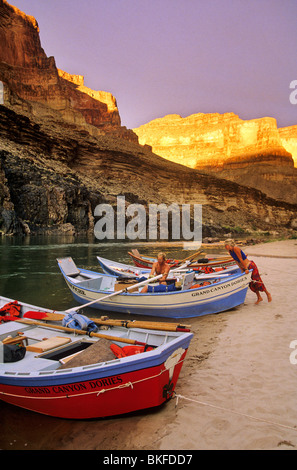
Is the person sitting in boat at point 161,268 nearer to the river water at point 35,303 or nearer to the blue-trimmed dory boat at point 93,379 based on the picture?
the river water at point 35,303

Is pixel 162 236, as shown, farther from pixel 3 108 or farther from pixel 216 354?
pixel 216 354

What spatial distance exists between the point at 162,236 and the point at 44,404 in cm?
5363

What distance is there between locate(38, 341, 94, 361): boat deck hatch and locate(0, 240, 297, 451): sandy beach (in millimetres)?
759

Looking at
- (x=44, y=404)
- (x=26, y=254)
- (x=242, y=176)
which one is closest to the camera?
(x=44, y=404)

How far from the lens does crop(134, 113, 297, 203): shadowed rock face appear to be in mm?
146500

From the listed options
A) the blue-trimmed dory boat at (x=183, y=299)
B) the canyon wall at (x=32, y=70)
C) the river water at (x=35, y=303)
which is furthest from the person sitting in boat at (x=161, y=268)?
the canyon wall at (x=32, y=70)

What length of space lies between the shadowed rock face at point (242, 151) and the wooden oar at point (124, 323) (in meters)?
145

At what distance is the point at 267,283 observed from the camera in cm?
1099

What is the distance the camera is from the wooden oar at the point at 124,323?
4.35 metres

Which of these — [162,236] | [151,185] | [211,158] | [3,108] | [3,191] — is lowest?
[162,236]

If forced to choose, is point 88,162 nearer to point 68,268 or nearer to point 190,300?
point 68,268

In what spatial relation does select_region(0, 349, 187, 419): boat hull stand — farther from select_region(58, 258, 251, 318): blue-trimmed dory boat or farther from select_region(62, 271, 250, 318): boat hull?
select_region(62, 271, 250, 318): boat hull

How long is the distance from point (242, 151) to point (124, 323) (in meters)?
181

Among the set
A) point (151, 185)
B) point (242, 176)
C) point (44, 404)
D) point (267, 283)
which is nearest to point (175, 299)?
point (44, 404)
